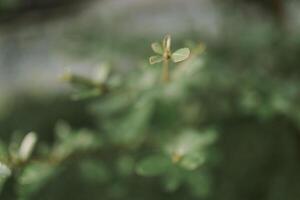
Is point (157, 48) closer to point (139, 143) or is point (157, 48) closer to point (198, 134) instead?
point (198, 134)

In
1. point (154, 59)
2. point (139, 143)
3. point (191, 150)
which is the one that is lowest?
point (139, 143)

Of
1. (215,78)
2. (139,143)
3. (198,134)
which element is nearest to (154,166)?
(198,134)

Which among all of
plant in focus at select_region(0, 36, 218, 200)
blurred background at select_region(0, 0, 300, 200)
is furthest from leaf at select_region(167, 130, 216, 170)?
blurred background at select_region(0, 0, 300, 200)

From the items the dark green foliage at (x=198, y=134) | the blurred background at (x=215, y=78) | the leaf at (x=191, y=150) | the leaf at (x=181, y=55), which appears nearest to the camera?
the leaf at (x=181, y=55)

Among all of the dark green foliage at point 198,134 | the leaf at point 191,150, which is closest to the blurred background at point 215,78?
the dark green foliage at point 198,134

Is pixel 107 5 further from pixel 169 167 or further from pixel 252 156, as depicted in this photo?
pixel 169 167

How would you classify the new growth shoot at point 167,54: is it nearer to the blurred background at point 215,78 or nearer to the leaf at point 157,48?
the leaf at point 157,48

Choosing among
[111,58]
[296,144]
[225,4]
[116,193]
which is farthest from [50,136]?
[296,144]
